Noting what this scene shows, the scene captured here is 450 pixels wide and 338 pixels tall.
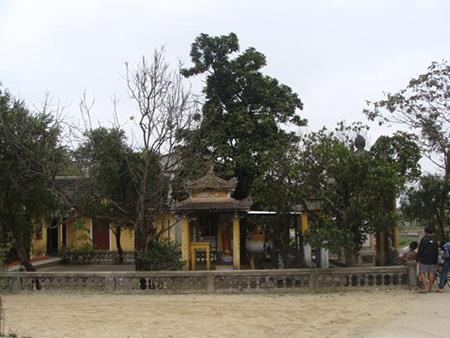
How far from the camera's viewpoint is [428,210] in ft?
87.4

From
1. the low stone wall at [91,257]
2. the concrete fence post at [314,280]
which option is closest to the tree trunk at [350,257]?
the concrete fence post at [314,280]

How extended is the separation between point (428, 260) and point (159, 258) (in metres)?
7.59

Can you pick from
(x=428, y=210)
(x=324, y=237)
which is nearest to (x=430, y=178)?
(x=428, y=210)

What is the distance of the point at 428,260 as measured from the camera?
14.9 metres

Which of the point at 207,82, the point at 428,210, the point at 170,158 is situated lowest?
the point at 428,210

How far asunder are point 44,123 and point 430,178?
16.6 meters

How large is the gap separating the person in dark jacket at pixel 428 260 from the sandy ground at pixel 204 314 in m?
0.65

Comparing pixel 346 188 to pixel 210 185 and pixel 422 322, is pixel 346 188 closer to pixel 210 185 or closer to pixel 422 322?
pixel 422 322

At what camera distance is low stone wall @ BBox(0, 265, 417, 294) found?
51.2 ft

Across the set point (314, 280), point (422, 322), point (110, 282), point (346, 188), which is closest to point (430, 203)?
point (346, 188)

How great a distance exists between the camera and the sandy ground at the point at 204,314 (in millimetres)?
10328

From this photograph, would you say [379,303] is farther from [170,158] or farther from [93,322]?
[170,158]

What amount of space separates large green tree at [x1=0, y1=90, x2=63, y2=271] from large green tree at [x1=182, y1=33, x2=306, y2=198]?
8053 millimetres

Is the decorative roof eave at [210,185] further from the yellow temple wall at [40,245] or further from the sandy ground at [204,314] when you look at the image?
the yellow temple wall at [40,245]
